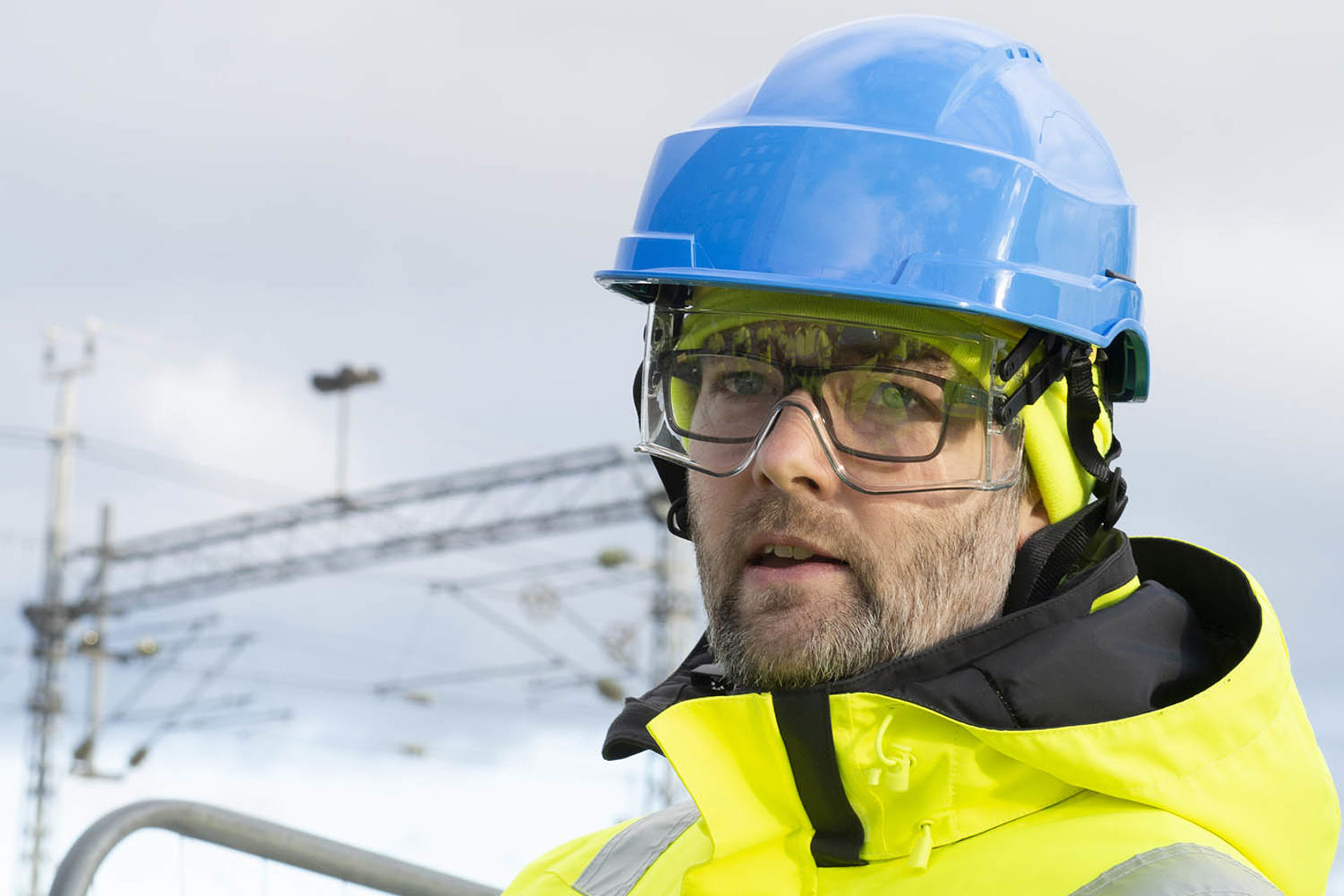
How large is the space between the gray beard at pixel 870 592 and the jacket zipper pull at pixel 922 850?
271 millimetres

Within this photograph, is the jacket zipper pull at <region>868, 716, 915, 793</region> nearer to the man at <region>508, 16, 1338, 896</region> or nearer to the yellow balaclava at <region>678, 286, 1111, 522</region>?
the man at <region>508, 16, 1338, 896</region>

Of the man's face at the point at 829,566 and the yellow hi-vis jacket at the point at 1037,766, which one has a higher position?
the man's face at the point at 829,566

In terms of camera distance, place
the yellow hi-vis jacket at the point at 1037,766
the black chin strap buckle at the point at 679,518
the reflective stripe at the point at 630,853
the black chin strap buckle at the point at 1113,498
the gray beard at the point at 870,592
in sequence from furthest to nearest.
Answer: the black chin strap buckle at the point at 679,518
the reflective stripe at the point at 630,853
the black chin strap buckle at the point at 1113,498
the gray beard at the point at 870,592
the yellow hi-vis jacket at the point at 1037,766

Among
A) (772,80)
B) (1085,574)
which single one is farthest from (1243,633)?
(772,80)

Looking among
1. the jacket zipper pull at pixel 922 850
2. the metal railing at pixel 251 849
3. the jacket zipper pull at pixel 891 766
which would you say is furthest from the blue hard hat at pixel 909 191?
the metal railing at pixel 251 849

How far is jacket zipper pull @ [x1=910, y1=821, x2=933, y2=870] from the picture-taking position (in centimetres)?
210

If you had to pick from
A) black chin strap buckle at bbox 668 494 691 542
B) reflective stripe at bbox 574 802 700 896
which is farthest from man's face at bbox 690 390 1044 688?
black chin strap buckle at bbox 668 494 691 542

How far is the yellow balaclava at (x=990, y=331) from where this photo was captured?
2.49 metres

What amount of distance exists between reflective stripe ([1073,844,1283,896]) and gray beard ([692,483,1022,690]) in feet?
1.68

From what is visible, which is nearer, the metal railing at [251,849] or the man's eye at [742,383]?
the man's eye at [742,383]

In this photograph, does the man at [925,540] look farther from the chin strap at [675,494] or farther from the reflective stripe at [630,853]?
the chin strap at [675,494]

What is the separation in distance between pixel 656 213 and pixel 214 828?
1.70m

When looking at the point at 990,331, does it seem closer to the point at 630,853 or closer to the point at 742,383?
the point at 742,383

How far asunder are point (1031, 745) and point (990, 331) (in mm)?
743
